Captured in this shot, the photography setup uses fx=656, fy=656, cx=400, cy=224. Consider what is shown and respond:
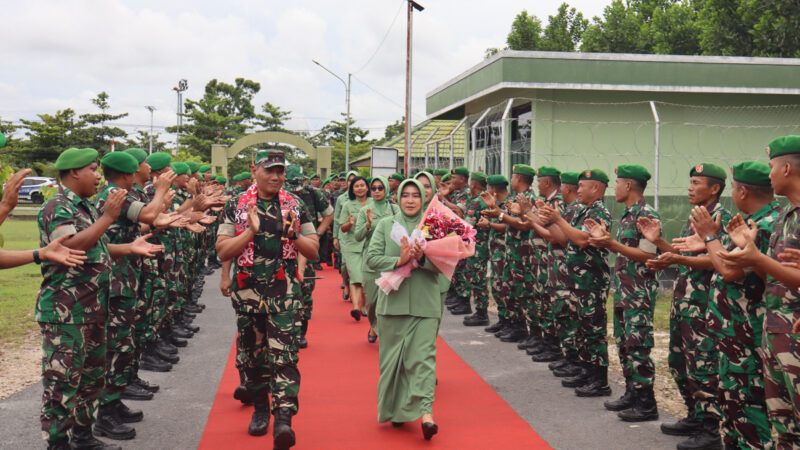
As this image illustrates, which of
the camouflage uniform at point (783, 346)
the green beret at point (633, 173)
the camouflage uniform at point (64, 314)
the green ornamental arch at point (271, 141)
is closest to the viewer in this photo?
the camouflage uniform at point (783, 346)

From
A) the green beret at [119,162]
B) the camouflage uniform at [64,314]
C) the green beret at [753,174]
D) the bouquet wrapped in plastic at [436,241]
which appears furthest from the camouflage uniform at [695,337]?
the green beret at [119,162]

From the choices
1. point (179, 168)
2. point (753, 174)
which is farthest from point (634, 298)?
point (179, 168)

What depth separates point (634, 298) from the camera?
5.74 metres

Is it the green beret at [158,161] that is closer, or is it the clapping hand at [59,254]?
the clapping hand at [59,254]

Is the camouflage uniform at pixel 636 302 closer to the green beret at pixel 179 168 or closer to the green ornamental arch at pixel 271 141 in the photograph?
the green beret at pixel 179 168

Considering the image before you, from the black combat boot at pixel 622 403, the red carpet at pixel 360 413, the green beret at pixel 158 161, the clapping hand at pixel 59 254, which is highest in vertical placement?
the green beret at pixel 158 161

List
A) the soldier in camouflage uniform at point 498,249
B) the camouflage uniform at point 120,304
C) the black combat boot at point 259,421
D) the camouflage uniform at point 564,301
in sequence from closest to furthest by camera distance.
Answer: the black combat boot at point 259,421 → the camouflage uniform at point 120,304 → the camouflage uniform at point 564,301 → the soldier in camouflage uniform at point 498,249

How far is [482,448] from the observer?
4992mm

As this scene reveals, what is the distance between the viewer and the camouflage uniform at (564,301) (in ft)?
21.9

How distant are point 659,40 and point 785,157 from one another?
103 feet

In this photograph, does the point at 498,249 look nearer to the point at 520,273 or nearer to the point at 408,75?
the point at 520,273

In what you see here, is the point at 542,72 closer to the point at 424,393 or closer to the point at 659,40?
the point at 424,393

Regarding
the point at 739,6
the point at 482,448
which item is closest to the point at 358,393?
the point at 482,448

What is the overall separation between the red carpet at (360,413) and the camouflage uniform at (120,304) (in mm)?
852
